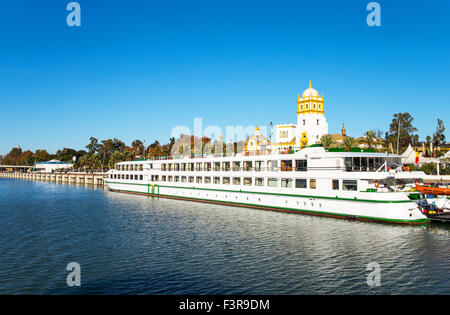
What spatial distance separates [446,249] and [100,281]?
2441 cm

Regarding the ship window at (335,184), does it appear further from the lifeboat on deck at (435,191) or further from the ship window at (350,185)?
the lifeboat on deck at (435,191)

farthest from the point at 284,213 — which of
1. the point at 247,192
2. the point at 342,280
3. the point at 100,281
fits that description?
the point at 100,281

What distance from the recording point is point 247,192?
157ft

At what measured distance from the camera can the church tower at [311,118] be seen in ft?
317

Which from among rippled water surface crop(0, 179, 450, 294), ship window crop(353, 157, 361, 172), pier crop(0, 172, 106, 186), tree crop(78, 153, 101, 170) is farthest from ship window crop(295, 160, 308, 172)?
tree crop(78, 153, 101, 170)

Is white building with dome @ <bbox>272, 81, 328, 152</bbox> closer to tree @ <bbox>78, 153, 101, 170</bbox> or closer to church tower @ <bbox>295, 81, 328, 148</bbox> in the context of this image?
church tower @ <bbox>295, 81, 328, 148</bbox>

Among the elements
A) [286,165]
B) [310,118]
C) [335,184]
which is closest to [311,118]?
[310,118]

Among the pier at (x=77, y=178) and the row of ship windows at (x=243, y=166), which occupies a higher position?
the row of ship windows at (x=243, y=166)

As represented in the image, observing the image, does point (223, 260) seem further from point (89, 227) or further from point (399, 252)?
point (89, 227)

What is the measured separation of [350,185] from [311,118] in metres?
62.2

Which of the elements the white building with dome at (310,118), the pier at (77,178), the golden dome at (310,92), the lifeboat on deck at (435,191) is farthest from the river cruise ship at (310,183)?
the pier at (77,178)

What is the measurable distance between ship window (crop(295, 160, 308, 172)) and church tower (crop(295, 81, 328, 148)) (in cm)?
5418

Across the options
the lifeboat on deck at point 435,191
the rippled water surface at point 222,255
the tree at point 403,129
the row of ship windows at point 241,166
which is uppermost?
the tree at point 403,129

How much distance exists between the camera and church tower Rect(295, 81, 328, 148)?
317 feet
